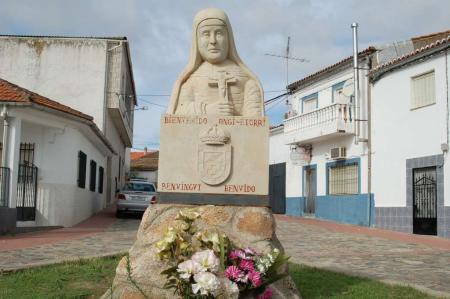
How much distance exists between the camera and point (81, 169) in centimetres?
1708

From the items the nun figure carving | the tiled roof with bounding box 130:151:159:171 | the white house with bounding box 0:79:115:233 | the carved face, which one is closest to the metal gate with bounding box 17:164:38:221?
the white house with bounding box 0:79:115:233

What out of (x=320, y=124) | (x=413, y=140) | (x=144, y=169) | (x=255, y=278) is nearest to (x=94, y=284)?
(x=255, y=278)

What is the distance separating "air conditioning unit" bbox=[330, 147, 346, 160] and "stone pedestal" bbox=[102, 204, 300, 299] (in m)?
14.6

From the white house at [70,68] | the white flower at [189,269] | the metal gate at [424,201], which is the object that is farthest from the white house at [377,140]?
the white flower at [189,269]

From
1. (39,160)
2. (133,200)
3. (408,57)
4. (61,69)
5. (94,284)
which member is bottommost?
(94,284)

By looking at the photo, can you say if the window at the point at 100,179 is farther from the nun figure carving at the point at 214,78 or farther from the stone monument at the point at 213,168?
the stone monument at the point at 213,168

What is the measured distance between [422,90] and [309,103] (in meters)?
7.03

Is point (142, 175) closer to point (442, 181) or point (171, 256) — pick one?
point (442, 181)

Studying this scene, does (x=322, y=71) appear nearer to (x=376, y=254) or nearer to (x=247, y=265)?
(x=376, y=254)

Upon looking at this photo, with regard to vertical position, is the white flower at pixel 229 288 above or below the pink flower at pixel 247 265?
below

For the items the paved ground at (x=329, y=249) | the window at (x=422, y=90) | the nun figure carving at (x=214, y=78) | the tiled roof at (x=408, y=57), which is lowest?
the paved ground at (x=329, y=249)

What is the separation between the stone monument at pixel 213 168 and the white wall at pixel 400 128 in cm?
1077

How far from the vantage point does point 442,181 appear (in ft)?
48.5

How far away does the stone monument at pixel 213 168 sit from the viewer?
4.93 metres
